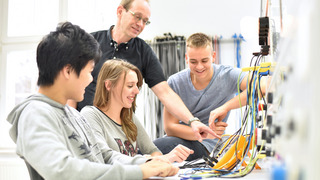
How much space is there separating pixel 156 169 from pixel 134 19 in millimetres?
1361

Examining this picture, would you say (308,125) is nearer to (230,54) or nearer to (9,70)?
(230,54)

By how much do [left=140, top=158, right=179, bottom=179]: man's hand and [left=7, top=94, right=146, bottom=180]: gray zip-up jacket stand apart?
24 millimetres

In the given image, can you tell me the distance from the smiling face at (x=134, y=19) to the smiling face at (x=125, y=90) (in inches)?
16.6

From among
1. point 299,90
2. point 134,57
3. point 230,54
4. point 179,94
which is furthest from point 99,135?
point 230,54

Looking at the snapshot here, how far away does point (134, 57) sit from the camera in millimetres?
2215

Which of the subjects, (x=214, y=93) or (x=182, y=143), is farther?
(x=214, y=93)

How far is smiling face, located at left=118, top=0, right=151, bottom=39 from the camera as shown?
216cm

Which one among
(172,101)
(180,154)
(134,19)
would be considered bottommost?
(180,154)

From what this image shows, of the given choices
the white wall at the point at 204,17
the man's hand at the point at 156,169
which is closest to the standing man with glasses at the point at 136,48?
the man's hand at the point at 156,169

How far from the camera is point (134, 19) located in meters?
2.19

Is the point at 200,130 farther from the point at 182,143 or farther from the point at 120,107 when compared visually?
Answer: the point at 120,107

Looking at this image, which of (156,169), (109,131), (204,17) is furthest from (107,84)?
(204,17)

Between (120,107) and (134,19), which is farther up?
(134,19)

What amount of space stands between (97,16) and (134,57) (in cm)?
246
